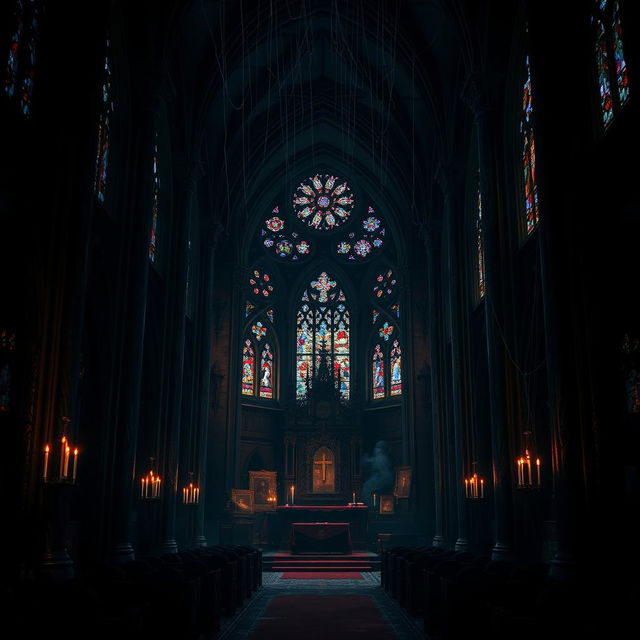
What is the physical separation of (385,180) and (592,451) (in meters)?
22.5

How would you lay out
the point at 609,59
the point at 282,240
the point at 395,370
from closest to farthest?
the point at 609,59 → the point at 395,370 → the point at 282,240

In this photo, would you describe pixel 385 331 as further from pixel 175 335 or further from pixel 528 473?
pixel 528 473

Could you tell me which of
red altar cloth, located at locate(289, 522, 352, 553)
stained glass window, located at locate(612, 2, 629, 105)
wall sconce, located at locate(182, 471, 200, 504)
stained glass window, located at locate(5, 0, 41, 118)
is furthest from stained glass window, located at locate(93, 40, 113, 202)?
red altar cloth, located at locate(289, 522, 352, 553)

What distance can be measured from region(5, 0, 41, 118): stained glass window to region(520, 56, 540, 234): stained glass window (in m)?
10.6

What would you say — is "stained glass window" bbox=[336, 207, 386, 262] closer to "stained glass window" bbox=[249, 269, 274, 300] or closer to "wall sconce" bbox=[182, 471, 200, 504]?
"stained glass window" bbox=[249, 269, 274, 300]

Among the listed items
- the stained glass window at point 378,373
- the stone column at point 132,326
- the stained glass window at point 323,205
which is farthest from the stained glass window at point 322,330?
the stone column at point 132,326

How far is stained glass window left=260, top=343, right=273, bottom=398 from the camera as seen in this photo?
34.5 metres

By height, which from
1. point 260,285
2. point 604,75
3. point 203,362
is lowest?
point 203,362

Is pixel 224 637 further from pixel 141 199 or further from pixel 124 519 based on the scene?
pixel 141 199

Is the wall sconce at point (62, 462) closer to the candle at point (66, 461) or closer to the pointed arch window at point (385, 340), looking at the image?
the candle at point (66, 461)

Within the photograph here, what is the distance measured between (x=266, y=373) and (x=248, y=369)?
3.76 ft

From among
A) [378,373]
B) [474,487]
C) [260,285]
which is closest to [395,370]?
[378,373]

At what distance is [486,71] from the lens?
1853cm

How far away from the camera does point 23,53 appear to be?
1255 cm
